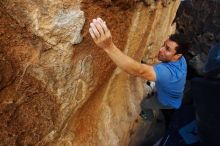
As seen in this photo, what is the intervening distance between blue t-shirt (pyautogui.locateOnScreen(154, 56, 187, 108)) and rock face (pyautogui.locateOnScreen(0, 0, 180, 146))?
374 mm

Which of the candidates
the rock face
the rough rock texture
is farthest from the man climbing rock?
the rough rock texture

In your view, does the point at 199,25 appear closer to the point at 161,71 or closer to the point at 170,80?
the point at 170,80

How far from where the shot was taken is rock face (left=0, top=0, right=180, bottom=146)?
2561 mm

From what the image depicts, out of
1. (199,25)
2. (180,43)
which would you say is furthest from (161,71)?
(199,25)

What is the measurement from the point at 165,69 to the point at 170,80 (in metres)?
0.15

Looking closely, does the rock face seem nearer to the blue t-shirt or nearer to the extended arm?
the extended arm

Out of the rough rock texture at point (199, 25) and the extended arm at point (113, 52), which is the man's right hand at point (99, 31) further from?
the rough rock texture at point (199, 25)

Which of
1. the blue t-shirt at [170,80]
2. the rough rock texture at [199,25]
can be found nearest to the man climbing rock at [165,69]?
the blue t-shirt at [170,80]

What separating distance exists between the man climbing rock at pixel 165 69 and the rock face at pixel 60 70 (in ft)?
0.84

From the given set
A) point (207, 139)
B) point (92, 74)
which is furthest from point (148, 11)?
point (207, 139)

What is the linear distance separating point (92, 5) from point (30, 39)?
0.54 meters

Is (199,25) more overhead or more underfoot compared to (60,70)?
more underfoot

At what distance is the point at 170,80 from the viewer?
359cm

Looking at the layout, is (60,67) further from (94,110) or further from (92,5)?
(94,110)
